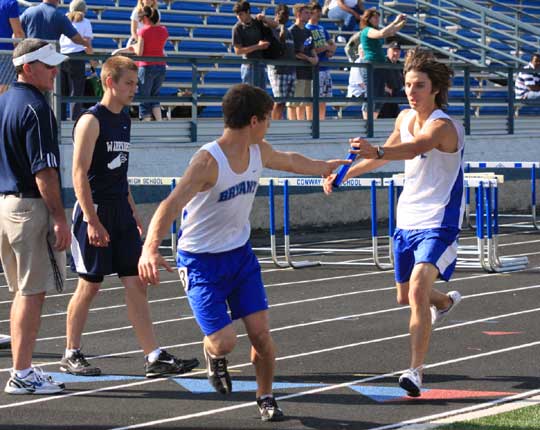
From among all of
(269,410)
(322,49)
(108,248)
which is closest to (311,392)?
(269,410)

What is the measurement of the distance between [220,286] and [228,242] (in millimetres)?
233

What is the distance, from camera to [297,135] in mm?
18281

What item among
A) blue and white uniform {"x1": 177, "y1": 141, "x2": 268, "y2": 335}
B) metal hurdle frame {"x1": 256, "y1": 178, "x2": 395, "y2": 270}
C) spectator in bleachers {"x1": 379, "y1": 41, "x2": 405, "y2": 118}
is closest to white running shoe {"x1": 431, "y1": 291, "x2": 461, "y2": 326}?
blue and white uniform {"x1": 177, "y1": 141, "x2": 268, "y2": 335}

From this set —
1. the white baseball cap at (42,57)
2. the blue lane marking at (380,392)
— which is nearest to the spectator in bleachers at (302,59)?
the white baseball cap at (42,57)

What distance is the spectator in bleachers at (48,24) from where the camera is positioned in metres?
15.0

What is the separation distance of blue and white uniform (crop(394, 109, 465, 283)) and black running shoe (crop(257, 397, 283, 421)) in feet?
4.65

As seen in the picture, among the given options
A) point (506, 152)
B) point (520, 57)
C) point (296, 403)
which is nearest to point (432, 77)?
point (296, 403)

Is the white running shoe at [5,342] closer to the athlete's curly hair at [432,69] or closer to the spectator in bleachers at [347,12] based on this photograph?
the athlete's curly hair at [432,69]

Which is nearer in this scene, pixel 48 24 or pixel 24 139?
pixel 24 139

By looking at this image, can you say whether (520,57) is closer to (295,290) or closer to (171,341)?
(295,290)

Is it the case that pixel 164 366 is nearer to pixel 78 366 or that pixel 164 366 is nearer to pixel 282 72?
pixel 78 366

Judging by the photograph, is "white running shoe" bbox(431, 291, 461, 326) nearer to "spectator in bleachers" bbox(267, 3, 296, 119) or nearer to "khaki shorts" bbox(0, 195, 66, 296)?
"khaki shorts" bbox(0, 195, 66, 296)

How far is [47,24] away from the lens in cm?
1501

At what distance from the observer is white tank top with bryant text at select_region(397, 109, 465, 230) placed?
7.58 meters
